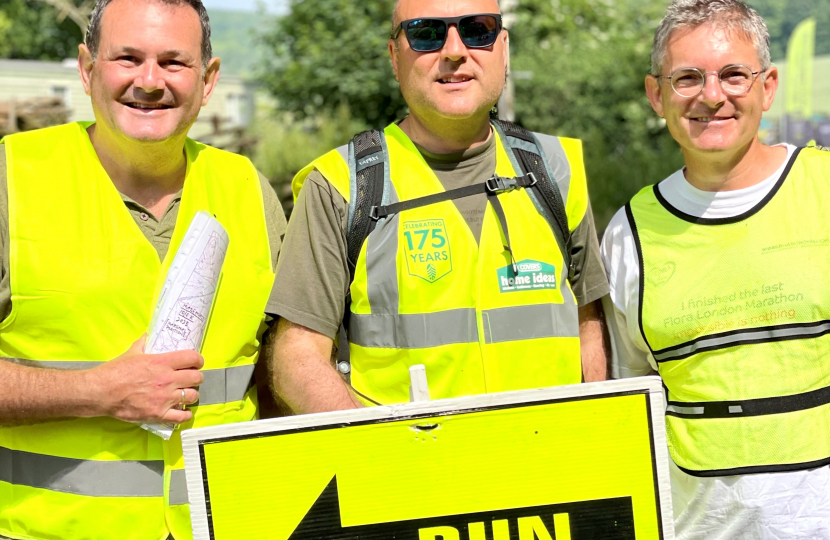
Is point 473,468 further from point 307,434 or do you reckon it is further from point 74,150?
point 74,150

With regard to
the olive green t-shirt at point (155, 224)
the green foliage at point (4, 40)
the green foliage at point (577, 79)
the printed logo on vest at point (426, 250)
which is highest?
the green foliage at point (4, 40)

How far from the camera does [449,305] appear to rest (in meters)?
2.72

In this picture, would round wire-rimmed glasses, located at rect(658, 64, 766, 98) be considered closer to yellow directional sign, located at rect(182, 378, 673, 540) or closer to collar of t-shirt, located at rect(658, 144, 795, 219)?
collar of t-shirt, located at rect(658, 144, 795, 219)

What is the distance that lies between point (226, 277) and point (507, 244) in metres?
0.89

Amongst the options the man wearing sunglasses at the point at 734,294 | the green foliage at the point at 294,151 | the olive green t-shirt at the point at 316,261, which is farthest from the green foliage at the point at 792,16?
the olive green t-shirt at the point at 316,261

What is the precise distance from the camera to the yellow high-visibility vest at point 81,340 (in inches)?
101

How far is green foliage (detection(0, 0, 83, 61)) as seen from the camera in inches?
1879

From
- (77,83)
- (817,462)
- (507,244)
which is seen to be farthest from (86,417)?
(77,83)

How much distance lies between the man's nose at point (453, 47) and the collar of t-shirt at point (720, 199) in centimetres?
86

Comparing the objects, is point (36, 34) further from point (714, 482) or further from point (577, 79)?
point (714, 482)

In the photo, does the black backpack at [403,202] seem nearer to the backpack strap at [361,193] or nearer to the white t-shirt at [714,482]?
the backpack strap at [361,193]

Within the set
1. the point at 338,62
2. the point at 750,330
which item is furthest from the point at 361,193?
the point at 338,62

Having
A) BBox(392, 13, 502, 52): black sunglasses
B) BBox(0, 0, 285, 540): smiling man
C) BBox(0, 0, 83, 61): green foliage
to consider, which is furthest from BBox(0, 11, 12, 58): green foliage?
BBox(392, 13, 502, 52): black sunglasses

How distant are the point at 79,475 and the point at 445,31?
1773 millimetres
